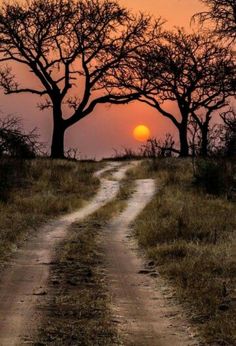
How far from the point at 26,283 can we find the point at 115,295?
1.68 meters

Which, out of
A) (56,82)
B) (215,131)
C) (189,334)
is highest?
(56,82)

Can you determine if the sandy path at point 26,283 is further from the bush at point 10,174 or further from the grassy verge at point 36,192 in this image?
the bush at point 10,174

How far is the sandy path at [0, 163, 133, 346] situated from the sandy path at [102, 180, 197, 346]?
117 centimetres

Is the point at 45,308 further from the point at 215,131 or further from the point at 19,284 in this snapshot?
the point at 215,131

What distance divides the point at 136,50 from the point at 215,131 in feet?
30.1

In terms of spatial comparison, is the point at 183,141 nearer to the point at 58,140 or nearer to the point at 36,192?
the point at 58,140

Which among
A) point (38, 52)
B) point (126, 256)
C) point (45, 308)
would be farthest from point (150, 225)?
point (38, 52)

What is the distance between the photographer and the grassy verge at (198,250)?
8445 millimetres

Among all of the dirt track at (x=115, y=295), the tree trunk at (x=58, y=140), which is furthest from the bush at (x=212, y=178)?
the tree trunk at (x=58, y=140)

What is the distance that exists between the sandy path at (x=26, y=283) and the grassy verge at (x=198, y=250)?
7.16 feet

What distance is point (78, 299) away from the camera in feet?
30.3

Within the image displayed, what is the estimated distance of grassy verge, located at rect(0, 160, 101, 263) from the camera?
620 inches

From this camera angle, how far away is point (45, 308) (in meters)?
8.73

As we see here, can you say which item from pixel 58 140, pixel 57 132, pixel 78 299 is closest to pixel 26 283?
pixel 78 299
